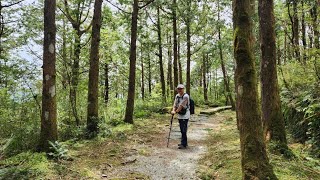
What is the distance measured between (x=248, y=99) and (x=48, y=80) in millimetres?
5179

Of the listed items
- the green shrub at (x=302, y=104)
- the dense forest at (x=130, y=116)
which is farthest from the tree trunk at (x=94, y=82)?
the green shrub at (x=302, y=104)

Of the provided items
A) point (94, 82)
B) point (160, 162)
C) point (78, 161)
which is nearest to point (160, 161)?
point (160, 162)

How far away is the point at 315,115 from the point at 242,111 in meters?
4.33

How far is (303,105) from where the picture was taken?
9.09 metres

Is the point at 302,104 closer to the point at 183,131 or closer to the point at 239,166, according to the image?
the point at 183,131

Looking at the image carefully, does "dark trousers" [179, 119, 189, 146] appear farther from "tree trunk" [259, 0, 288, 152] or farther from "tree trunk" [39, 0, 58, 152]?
"tree trunk" [39, 0, 58, 152]

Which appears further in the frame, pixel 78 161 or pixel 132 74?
pixel 132 74

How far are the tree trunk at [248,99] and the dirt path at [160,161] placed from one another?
6.45 feet

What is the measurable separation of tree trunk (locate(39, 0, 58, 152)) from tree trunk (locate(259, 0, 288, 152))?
17.6ft

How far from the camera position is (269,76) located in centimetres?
712

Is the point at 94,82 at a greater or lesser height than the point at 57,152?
greater

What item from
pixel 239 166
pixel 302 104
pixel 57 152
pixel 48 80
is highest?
pixel 48 80

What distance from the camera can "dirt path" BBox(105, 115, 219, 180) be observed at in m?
6.30

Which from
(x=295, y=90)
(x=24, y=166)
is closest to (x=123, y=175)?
(x=24, y=166)
